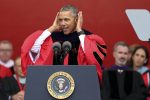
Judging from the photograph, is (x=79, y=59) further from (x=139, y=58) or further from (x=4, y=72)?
(x=4, y=72)

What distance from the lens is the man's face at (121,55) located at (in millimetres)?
6203

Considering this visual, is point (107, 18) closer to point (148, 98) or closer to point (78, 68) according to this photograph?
point (148, 98)

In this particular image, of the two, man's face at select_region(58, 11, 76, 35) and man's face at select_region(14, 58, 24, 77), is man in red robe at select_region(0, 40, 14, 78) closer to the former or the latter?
man's face at select_region(14, 58, 24, 77)

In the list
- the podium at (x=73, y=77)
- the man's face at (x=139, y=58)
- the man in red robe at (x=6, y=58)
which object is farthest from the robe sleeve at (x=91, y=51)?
the man in red robe at (x=6, y=58)

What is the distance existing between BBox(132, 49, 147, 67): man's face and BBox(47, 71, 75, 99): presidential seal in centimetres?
261

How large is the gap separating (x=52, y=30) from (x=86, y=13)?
2799mm

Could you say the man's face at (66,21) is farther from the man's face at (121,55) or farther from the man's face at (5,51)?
the man's face at (5,51)

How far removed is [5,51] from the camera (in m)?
6.83

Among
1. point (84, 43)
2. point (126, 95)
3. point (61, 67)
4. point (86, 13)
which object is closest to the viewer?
point (61, 67)

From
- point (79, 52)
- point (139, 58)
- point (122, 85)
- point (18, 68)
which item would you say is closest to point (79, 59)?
point (79, 52)

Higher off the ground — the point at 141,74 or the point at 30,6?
the point at 30,6

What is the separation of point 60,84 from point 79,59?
83cm

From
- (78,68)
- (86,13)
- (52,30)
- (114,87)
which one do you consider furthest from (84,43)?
(86,13)

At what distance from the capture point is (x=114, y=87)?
6.21 meters
